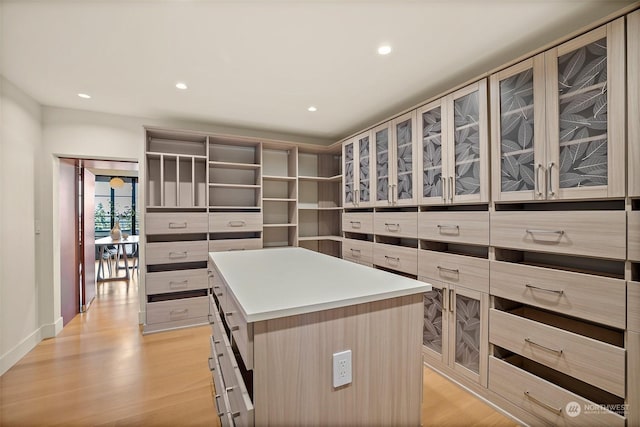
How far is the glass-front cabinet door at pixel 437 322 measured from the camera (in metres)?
2.25

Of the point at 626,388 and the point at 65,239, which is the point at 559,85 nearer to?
the point at 626,388

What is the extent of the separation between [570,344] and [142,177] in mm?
4010

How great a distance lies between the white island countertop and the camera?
0.91 meters

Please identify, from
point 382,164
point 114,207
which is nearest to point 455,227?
point 382,164

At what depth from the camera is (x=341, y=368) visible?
0.96 metres

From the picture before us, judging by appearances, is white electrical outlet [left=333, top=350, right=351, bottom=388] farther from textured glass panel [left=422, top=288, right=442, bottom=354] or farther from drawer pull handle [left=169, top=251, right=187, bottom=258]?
drawer pull handle [left=169, top=251, right=187, bottom=258]

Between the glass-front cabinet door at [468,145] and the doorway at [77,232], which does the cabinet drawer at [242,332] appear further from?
the doorway at [77,232]

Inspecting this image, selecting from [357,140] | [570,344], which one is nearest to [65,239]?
[357,140]

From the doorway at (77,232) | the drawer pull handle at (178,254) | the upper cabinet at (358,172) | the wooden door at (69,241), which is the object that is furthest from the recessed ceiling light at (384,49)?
the wooden door at (69,241)

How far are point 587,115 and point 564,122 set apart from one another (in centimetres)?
10

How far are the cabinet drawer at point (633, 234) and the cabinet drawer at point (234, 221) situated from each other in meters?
3.27

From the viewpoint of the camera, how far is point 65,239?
3379 mm

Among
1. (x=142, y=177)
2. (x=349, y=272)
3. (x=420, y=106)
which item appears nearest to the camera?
(x=349, y=272)

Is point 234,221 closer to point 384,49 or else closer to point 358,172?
point 358,172
